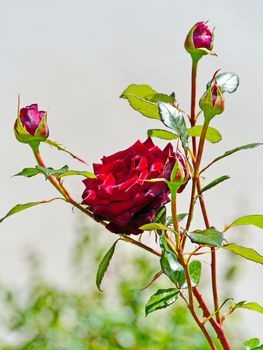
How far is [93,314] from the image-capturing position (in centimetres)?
211

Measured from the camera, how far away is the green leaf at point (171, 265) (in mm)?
804

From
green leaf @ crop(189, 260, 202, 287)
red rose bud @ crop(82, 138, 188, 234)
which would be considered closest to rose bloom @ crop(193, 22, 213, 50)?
red rose bud @ crop(82, 138, 188, 234)

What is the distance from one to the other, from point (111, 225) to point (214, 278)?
111mm

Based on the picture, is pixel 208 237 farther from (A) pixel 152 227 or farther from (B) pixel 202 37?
(B) pixel 202 37

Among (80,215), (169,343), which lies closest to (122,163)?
(169,343)

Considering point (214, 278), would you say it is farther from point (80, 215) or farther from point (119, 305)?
point (80, 215)

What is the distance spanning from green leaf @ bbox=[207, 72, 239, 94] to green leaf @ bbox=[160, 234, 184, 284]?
157 millimetres

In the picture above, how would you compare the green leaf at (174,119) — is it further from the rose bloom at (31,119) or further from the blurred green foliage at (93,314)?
the blurred green foliage at (93,314)

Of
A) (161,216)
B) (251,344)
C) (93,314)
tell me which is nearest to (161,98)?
(161,216)

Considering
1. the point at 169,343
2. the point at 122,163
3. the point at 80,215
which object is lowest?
the point at 169,343

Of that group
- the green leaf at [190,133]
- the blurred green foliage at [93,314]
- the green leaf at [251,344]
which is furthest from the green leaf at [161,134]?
the blurred green foliage at [93,314]

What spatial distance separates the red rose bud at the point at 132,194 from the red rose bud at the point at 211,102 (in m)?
0.04

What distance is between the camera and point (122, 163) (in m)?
0.82

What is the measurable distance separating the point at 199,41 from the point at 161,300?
0.77 ft
